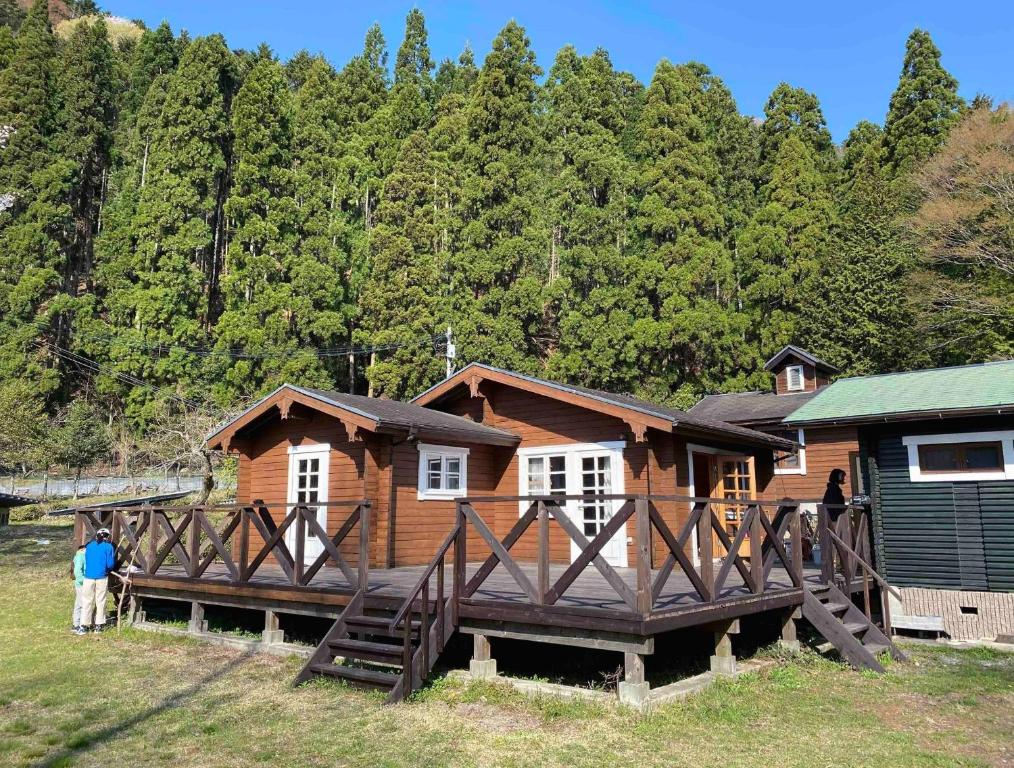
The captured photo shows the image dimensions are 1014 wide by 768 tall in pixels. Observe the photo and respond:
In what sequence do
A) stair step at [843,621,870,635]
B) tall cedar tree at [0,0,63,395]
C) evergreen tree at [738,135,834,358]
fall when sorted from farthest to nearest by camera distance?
tall cedar tree at [0,0,63,395] → evergreen tree at [738,135,834,358] → stair step at [843,621,870,635]

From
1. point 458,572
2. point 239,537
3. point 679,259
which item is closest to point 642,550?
point 458,572

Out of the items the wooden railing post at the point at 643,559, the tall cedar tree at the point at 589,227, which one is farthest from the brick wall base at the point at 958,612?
→ the tall cedar tree at the point at 589,227

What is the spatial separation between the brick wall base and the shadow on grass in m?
9.08

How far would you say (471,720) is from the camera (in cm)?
618

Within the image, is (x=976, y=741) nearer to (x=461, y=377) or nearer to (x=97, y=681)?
(x=97, y=681)

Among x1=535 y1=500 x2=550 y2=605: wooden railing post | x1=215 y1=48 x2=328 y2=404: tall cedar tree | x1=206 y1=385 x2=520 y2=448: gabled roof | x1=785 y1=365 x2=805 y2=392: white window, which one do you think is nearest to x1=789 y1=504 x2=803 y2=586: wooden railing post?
x1=535 y1=500 x2=550 y2=605: wooden railing post

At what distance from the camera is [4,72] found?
3600cm

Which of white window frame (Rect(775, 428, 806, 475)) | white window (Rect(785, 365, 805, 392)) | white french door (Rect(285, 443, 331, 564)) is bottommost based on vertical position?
white french door (Rect(285, 443, 331, 564))

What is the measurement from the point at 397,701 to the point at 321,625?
4698 mm

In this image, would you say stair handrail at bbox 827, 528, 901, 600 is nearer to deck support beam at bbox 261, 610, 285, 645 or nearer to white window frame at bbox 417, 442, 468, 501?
white window frame at bbox 417, 442, 468, 501

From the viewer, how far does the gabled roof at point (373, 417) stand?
37.4ft

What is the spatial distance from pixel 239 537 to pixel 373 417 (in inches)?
103

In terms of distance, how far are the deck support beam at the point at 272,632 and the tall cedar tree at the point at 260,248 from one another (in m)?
20.3

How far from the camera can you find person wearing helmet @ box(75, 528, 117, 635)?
10.2m
